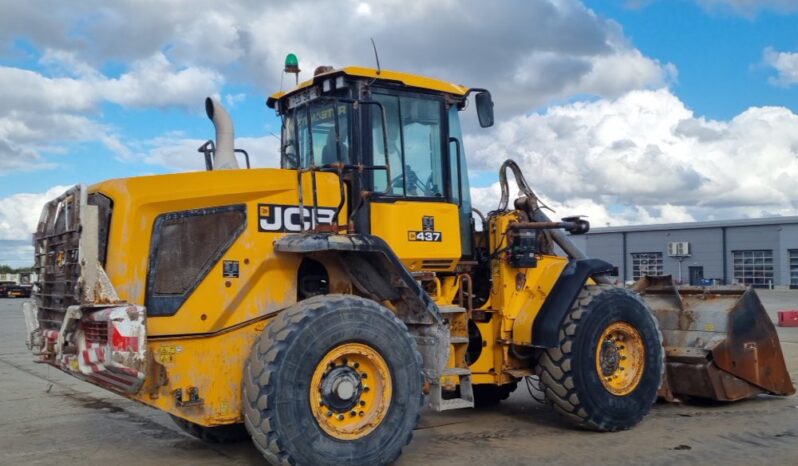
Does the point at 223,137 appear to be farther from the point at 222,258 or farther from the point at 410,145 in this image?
the point at 410,145

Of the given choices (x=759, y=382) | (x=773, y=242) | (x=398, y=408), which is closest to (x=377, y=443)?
(x=398, y=408)

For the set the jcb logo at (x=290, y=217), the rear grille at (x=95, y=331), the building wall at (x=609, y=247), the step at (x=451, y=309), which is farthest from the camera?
the building wall at (x=609, y=247)

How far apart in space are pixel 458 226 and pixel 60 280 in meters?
3.39

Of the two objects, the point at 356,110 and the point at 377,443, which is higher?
the point at 356,110

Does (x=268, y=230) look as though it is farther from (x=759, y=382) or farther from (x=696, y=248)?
(x=696, y=248)

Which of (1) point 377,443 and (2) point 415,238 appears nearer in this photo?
(1) point 377,443

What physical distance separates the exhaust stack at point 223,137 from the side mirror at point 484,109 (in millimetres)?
2399

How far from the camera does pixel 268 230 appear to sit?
580 cm

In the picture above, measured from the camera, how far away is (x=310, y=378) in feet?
17.2

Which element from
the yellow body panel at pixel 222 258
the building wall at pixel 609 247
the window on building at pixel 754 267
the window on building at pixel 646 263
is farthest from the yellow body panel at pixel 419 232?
the building wall at pixel 609 247

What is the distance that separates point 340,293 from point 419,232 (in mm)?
999

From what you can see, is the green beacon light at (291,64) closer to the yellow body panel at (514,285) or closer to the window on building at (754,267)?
the yellow body panel at (514,285)

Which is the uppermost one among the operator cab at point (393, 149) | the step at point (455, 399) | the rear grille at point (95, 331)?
the operator cab at point (393, 149)

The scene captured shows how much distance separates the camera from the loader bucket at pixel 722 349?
8336 mm
